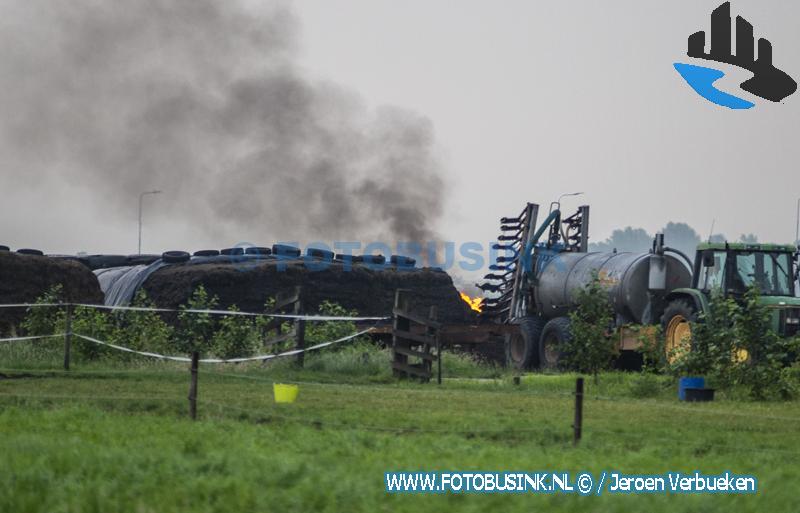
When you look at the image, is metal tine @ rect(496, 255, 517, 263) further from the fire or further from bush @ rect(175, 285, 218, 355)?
bush @ rect(175, 285, 218, 355)

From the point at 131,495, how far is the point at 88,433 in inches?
136

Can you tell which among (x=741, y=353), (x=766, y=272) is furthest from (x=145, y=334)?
(x=766, y=272)

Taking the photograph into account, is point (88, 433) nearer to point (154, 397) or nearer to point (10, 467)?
point (10, 467)

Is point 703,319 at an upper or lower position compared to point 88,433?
upper

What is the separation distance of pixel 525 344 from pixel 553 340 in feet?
3.51

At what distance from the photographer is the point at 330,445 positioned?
A: 12.3 metres

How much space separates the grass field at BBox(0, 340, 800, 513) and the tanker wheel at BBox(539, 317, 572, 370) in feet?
37.3

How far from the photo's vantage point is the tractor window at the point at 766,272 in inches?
1029

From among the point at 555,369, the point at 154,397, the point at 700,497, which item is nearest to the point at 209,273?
the point at 555,369

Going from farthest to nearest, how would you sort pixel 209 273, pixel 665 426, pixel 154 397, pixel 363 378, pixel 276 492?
pixel 209 273, pixel 363 378, pixel 154 397, pixel 665 426, pixel 276 492

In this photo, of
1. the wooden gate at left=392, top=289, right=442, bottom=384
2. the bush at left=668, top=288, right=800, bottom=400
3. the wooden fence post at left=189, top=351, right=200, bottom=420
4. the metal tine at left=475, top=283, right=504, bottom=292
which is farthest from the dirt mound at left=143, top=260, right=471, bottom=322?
the wooden fence post at left=189, top=351, right=200, bottom=420

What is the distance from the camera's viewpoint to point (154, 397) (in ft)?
55.7

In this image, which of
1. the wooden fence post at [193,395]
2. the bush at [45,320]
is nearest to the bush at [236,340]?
the bush at [45,320]

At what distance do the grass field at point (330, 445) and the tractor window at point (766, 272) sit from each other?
6.53 m
